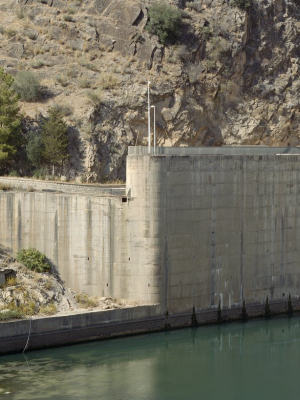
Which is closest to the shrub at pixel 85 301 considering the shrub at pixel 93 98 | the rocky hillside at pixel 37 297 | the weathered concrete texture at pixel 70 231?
the rocky hillside at pixel 37 297

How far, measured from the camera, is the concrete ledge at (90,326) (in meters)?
27.5

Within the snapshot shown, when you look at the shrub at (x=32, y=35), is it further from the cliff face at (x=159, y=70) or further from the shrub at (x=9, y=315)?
the shrub at (x=9, y=315)

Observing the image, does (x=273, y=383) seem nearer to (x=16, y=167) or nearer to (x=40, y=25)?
(x=16, y=167)

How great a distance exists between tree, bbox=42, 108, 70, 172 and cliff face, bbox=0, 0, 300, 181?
3.41ft

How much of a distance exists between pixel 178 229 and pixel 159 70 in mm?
14534

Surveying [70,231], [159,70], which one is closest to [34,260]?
[70,231]

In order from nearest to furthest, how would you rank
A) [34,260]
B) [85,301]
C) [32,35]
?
[85,301], [34,260], [32,35]

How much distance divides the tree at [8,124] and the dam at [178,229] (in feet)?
13.9

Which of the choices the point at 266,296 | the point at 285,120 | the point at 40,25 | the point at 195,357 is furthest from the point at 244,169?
the point at 40,25

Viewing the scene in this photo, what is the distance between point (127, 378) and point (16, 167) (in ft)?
49.5

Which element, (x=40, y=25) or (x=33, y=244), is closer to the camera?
(x=33, y=244)

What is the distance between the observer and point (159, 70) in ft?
141

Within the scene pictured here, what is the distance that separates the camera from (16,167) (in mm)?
38906

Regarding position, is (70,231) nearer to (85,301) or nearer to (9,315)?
(85,301)
